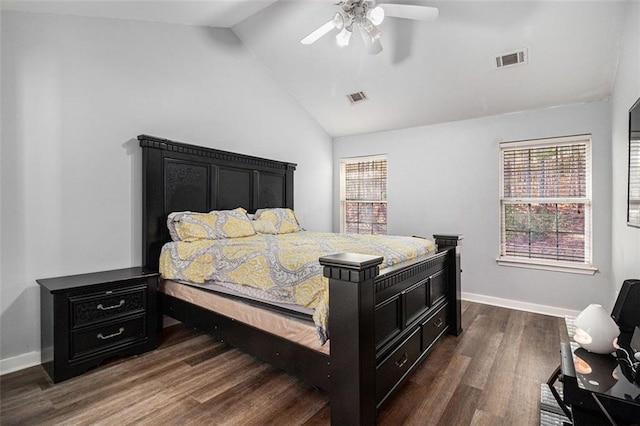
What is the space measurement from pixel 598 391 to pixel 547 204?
3258mm

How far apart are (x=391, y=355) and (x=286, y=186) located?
3103 millimetres

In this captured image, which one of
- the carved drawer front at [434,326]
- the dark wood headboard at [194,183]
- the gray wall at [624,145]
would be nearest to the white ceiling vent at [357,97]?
the dark wood headboard at [194,183]

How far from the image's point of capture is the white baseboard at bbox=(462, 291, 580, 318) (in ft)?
12.0

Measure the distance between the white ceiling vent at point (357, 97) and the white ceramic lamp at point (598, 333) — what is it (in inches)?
141

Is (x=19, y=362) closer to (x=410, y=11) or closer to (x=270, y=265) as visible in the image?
(x=270, y=265)

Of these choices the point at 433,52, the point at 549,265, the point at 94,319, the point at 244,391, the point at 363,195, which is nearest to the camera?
the point at 244,391

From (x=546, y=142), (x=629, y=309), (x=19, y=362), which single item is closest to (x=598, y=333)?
(x=629, y=309)

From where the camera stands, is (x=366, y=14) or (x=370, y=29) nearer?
(x=366, y=14)

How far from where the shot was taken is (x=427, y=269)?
2566 millimetres

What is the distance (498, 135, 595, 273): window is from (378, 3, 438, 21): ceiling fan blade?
2.19 m

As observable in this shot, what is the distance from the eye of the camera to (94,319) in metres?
2.43

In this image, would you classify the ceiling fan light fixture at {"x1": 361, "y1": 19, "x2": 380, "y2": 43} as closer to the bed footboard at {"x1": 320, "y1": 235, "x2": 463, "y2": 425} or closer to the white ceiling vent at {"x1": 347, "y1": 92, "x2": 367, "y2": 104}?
the white ceiling vent at {"x1": 347, "y1": 92, "x2": 367, "y2": 104}

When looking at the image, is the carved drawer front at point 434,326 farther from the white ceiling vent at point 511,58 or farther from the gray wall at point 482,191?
the white ceiling vent at point 511,58

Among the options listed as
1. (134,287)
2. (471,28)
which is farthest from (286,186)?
(471,28)
